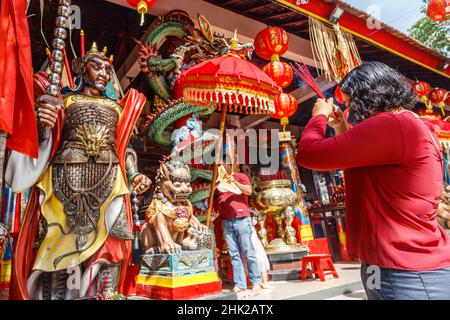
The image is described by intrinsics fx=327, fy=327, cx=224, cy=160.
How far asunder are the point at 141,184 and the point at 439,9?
5.39 meters

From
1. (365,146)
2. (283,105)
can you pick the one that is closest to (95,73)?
(365,146)

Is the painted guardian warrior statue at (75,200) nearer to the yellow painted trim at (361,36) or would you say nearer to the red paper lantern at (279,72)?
the red paper lantern at (279,72)

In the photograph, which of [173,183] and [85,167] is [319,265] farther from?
[85,167]

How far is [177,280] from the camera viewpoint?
9.58 ft

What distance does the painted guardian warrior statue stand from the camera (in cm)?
236

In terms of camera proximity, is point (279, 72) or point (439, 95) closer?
point (279, 72)

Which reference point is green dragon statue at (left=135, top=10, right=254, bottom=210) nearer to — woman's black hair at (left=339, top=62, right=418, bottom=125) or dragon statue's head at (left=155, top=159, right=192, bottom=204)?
dragon statue's head at (left=155, top=159, right=192, bottom=204)

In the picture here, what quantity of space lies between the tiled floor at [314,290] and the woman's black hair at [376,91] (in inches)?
105

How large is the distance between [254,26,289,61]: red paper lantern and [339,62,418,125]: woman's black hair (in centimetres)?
375

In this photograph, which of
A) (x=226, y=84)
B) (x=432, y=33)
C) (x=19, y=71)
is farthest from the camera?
(x=432, y=33)

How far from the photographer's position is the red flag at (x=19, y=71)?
212cm

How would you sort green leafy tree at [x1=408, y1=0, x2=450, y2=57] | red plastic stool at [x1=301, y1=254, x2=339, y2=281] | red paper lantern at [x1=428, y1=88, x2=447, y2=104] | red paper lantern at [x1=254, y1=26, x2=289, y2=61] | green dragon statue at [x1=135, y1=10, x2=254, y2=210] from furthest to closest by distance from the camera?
green leafy tree at [x1=408, y1=0, x2=450, y2=57]
red paper lantern at [x1=428, y1=88, x2=447, y2=104]
red paper lantern at [x1=254, y1=26, x2=289, y2=61]
green dragon statue at [x1=135, y1=10, x2=254, y2=210]
red plastic stool at [x1=301, y1=254, x2=339, y2=281]

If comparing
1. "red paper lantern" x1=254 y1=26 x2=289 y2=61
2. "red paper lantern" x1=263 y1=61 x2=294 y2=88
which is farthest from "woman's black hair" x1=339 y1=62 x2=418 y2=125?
"red paper lantern" x1=254 y1=26 x2=289 y2=61

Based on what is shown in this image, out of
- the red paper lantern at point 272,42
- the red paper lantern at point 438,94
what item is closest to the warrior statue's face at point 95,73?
the red paper lantern at point 272,42
